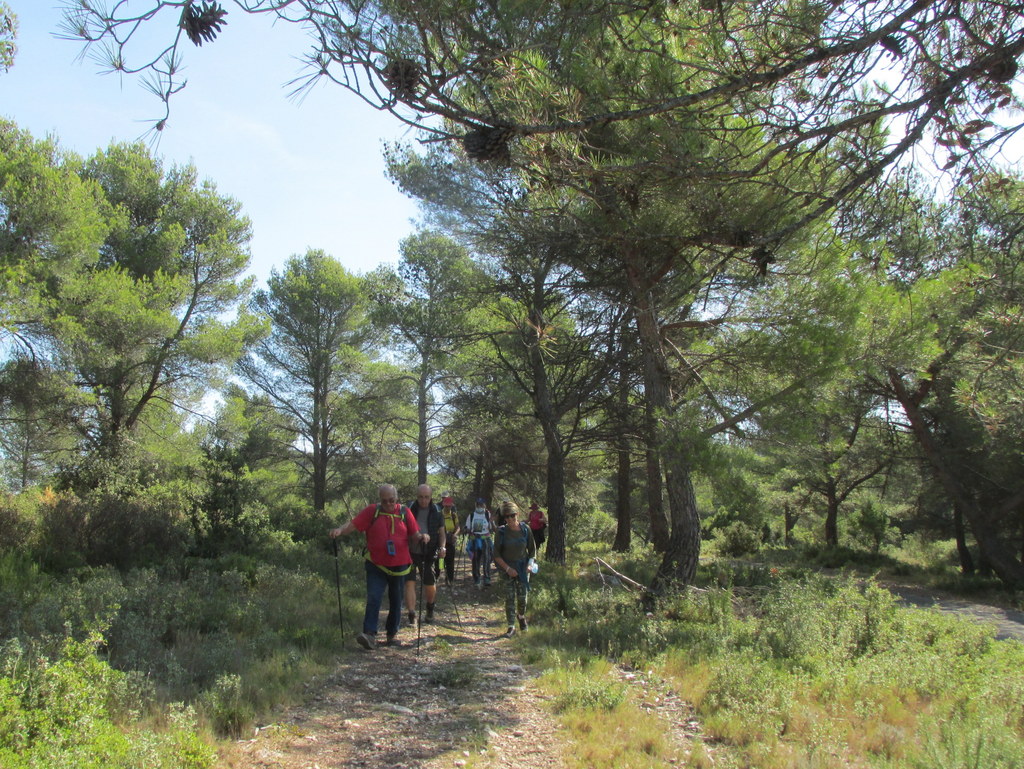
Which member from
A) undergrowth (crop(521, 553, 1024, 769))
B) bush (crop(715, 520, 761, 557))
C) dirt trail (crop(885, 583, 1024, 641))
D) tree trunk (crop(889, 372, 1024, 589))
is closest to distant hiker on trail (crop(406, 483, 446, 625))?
undergrowth (crop(521, 553, 1024, 769))

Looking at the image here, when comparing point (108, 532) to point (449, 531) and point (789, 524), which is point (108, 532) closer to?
point (449, 531)

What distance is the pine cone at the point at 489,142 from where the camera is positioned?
14.1ft

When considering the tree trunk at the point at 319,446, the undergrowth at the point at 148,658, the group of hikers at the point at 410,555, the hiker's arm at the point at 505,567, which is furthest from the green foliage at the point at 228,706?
the tree trunk at the point at 319,446

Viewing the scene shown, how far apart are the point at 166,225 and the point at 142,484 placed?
795cm

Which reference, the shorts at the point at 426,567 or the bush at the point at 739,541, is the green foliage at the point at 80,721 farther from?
the bush at the point at 739,541

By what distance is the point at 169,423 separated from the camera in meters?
17.6

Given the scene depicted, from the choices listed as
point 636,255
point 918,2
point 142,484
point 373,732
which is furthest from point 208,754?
point 142,484

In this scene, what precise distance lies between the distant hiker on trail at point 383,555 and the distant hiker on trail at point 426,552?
0.60 m

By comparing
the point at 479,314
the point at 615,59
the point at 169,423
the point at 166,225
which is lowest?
the point at 169,423

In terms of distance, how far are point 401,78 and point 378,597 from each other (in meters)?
5.33

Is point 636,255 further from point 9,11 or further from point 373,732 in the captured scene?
point 9,11

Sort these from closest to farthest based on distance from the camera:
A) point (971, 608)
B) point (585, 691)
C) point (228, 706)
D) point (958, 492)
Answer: point (228, 706) < point (585, 691) < point (971, 608) < point (958, 492)

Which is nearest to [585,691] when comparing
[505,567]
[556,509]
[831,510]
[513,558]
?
[505,567]

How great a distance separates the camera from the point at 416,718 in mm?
5117
